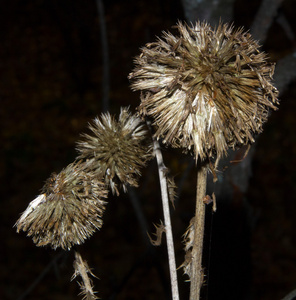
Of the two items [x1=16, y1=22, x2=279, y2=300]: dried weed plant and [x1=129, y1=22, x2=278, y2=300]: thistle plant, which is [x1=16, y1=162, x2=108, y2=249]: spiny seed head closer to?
[x1=16, y1=22, x2=279, y2=300]: dried weed plant

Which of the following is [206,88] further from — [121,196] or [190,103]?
[121,196]

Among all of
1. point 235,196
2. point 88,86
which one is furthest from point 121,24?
point 235,196

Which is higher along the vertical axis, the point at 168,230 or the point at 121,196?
the point at 121,196

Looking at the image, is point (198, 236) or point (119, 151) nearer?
point (198, 236)

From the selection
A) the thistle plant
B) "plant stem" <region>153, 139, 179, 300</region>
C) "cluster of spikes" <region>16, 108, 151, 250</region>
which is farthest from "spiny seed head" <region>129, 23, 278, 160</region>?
"cluster of spikes" <region>16, 108, 151, 250</region>

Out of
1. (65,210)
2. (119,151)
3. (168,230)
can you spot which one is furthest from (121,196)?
(168,230)

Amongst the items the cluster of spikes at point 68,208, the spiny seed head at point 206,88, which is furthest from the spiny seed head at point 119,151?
the spiny seed head at point 206,88
